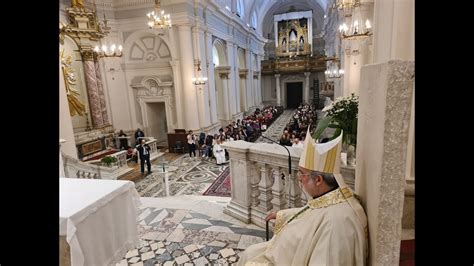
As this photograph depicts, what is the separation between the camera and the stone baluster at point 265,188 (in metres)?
3.38

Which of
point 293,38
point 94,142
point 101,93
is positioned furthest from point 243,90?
point 94,142

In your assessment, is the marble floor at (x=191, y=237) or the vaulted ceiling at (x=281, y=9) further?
the vaulted ceiling at (x=281, y=9)

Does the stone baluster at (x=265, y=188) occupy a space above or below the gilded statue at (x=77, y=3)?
below

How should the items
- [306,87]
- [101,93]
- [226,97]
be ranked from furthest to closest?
[306,87] < [226,97] < [101,93]

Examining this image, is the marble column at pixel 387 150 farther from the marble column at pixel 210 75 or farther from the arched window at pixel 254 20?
the arched window at pixel 254 20

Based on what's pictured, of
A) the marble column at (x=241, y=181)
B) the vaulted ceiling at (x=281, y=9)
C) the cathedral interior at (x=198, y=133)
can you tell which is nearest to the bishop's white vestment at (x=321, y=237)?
the cathedral interior at (x=198, y=133)

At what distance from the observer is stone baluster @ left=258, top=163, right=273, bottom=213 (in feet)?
11.1

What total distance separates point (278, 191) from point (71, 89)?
35.6 feet

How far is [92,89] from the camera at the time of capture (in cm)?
1168

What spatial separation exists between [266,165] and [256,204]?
645 mm

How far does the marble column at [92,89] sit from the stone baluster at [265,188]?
10.7 m

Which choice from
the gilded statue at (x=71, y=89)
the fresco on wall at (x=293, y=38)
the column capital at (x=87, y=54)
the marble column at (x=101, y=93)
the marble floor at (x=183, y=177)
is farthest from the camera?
the fresco on wall at (x=293, y=38)

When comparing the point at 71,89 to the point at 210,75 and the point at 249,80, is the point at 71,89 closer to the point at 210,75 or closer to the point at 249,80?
the point at 210,75
